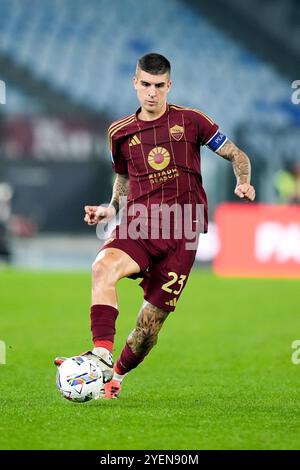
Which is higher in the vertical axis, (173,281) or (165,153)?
(165,153)

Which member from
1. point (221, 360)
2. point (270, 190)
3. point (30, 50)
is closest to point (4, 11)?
point (30, 50)

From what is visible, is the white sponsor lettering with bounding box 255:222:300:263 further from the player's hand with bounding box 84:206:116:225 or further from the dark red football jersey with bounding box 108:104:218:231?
the player's hand with bounding box 84:206:116:225

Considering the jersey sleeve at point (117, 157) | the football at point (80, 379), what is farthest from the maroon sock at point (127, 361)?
the jersey sleeve at point (117, 157)

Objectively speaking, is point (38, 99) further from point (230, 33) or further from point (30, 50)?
point (230, 33)

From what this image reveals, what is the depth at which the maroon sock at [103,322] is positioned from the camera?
→ 6227 millimetres

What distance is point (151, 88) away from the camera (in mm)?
6535

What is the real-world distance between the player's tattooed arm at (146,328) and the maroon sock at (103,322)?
447mm

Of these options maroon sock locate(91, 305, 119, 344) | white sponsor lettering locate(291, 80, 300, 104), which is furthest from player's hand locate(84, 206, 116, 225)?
white sponsor lettering locate(291, 80, 300, 104)

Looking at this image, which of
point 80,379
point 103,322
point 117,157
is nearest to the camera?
point 80,379

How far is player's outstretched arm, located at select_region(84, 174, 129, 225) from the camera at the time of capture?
6.30 metres

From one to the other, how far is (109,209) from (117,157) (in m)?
0.45

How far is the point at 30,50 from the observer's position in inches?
1102

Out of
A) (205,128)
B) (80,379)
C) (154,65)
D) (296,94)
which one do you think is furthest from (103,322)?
(296,94)

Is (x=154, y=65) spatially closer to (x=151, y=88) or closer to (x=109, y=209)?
(x=151, y=88)
